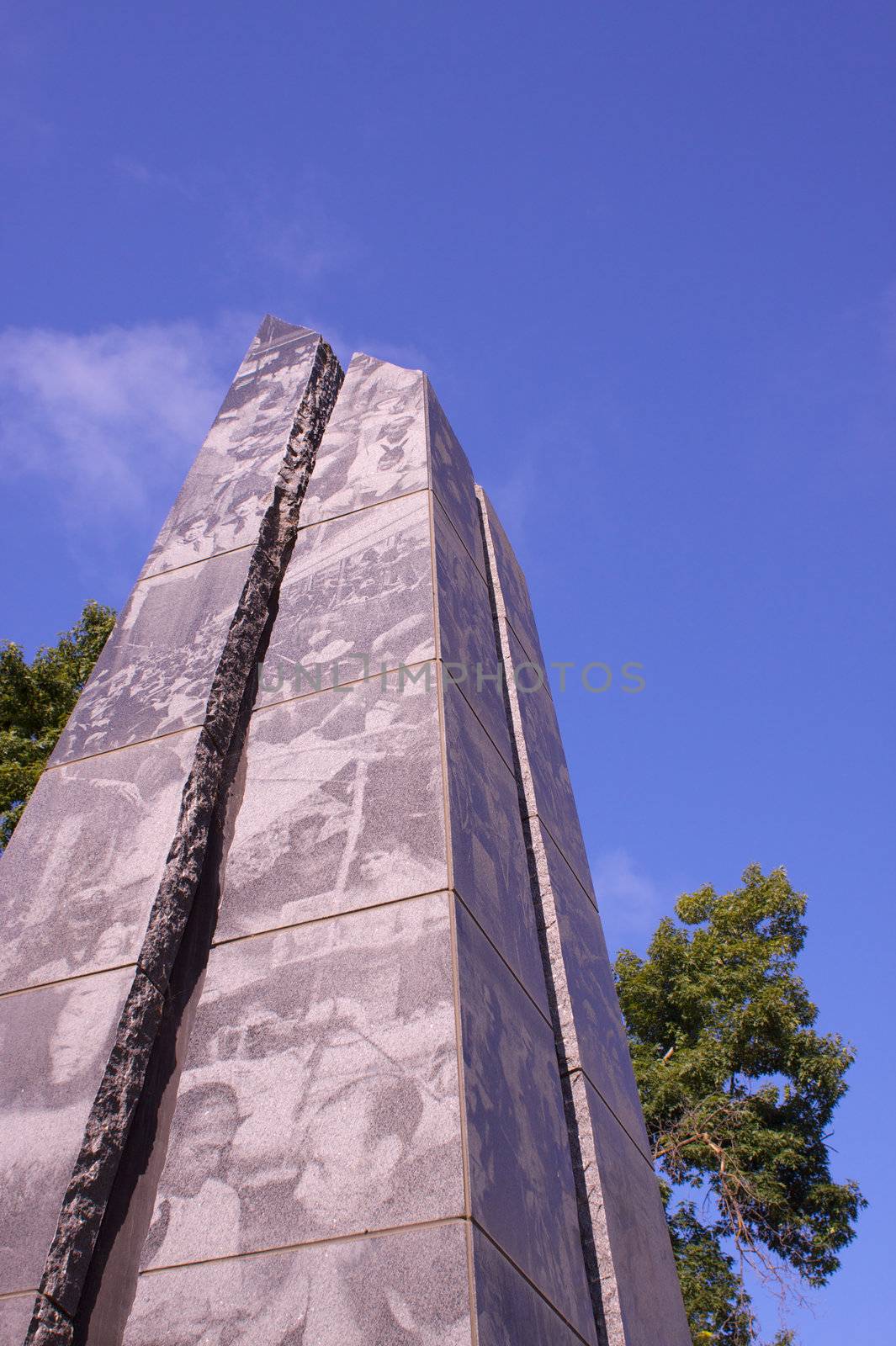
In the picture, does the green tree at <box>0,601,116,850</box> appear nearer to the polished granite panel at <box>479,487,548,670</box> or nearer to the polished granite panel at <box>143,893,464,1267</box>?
the polished granite panel at <box>479,487,548,670</box>

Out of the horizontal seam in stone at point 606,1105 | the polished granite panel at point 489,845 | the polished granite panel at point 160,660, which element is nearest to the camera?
the polished granite panel at point 489,845

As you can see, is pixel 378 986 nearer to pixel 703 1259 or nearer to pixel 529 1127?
pixel 529 1127

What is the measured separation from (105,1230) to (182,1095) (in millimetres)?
332

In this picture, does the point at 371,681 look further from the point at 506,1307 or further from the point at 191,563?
the point at 506,1307

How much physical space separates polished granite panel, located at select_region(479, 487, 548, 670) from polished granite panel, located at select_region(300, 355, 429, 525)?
0.75m

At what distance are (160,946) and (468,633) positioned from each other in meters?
1.66

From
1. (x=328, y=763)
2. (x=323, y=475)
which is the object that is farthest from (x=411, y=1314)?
(x=323, y=475)

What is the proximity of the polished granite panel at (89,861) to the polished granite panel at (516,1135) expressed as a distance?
3.08ft

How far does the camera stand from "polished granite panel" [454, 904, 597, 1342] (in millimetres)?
2232

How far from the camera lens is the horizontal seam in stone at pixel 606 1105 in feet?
10.2

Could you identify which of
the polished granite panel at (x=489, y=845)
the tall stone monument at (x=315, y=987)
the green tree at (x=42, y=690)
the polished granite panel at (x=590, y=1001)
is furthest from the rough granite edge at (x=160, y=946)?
the green tree at (x=42, y=690)

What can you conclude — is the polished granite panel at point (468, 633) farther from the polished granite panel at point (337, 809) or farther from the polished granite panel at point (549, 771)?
the polished granite panel at point (337, 809)

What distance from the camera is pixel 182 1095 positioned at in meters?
2.48

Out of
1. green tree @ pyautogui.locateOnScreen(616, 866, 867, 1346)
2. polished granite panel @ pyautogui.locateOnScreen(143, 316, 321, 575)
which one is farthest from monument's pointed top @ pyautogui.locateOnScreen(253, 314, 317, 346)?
green tree @ pyautogui.locateOnScreen(616, 866, 867, 1346)
